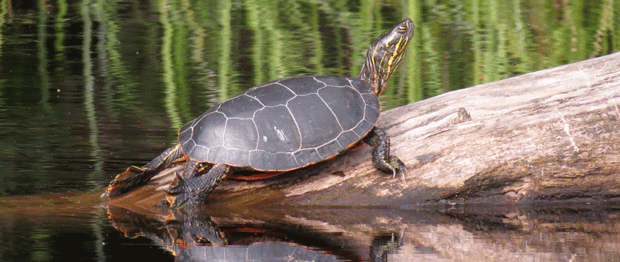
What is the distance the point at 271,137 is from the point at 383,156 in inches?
19.5

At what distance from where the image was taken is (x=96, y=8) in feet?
29.1

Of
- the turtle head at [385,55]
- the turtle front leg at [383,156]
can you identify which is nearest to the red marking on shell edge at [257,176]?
the turtle front leg at [383,156]

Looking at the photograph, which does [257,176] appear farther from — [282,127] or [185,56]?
[185,56]

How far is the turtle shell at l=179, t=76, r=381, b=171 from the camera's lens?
120 inches

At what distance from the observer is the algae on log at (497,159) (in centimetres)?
310

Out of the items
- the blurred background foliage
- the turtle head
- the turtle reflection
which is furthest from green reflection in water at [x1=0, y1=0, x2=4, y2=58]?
the turtle reflection

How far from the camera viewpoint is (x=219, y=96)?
229 inches

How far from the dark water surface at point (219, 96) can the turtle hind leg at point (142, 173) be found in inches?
4.6

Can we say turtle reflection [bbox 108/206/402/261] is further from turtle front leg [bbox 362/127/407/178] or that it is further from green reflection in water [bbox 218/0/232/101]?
green reflection in water [bbox 218/0/232/101]

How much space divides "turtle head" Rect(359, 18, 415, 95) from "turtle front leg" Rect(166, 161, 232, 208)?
0.97m

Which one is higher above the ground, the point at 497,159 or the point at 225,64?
the point at 497,159

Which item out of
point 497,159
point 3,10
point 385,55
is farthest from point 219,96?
point 3,10

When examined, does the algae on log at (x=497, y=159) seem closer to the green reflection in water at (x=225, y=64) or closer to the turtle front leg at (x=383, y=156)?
the turtle front leg at (x=383, y=156)

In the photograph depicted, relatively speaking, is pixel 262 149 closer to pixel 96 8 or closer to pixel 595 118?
pixel 595 118
